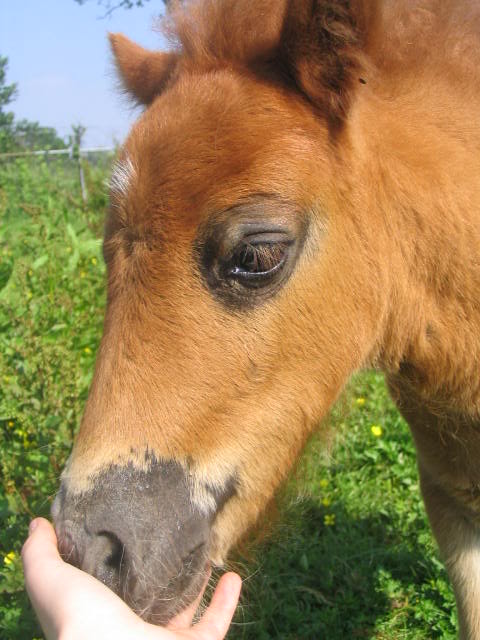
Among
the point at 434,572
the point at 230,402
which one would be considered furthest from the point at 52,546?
the point at 434,572

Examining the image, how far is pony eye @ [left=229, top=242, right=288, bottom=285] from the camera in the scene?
1.87 metres

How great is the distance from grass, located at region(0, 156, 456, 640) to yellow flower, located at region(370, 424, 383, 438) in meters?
0.01

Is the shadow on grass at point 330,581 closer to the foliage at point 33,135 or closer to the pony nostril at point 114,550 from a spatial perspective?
the pony nostril at point 114,550

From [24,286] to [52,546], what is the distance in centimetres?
289

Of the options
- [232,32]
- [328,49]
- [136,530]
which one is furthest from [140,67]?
[136,530]

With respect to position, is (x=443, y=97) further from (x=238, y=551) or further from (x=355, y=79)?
(x=238, y=551)

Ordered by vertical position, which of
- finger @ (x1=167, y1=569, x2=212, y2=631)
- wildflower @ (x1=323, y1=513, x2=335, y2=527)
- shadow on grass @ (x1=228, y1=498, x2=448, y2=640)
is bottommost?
shadow on grass @ (x1=228, y1=498, x2=448, y2=640)

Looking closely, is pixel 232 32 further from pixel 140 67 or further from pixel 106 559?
pixel 106 559

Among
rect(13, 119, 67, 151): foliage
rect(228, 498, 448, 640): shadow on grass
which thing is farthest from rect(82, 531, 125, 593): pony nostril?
rect(13, 119, 67, 151): foliage

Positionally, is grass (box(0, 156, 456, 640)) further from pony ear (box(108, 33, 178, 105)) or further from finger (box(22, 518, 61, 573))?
pony ear (box(108, 33, 178, 105))

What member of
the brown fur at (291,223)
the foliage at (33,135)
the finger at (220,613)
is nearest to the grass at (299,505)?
the brown fur at (291,223)

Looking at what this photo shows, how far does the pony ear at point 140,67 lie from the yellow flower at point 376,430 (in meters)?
2.71

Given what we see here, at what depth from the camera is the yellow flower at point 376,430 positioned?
14.5 ft

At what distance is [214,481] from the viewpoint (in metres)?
1.91
